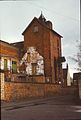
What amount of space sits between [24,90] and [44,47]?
50.0ft

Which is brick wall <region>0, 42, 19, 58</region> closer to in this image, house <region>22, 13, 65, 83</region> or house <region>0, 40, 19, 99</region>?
house <region>0, 40, 19, 99</region>

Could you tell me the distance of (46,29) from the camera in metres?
40.4

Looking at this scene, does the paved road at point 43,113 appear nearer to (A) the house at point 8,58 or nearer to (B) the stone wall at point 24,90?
(B) the stone wall at point 24,90

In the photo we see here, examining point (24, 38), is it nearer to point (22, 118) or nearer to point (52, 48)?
point (52, 48)

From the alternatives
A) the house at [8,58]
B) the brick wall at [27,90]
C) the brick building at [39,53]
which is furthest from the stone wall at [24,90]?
the brick building at [39,53]

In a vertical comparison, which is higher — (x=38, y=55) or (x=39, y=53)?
(x=39, y=53)

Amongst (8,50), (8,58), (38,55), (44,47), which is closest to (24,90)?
(8,58)

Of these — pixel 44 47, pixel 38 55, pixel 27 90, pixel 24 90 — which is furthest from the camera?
pixel 38 55

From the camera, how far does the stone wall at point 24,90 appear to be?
22.9 meters

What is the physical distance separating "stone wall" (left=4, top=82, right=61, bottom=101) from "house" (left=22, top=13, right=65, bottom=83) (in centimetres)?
557

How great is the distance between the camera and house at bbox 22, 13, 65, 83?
39875mm

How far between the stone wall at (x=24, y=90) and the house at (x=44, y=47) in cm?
557

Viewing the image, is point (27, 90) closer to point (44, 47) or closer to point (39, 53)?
point (39, 53)

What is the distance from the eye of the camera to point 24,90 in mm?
26031
